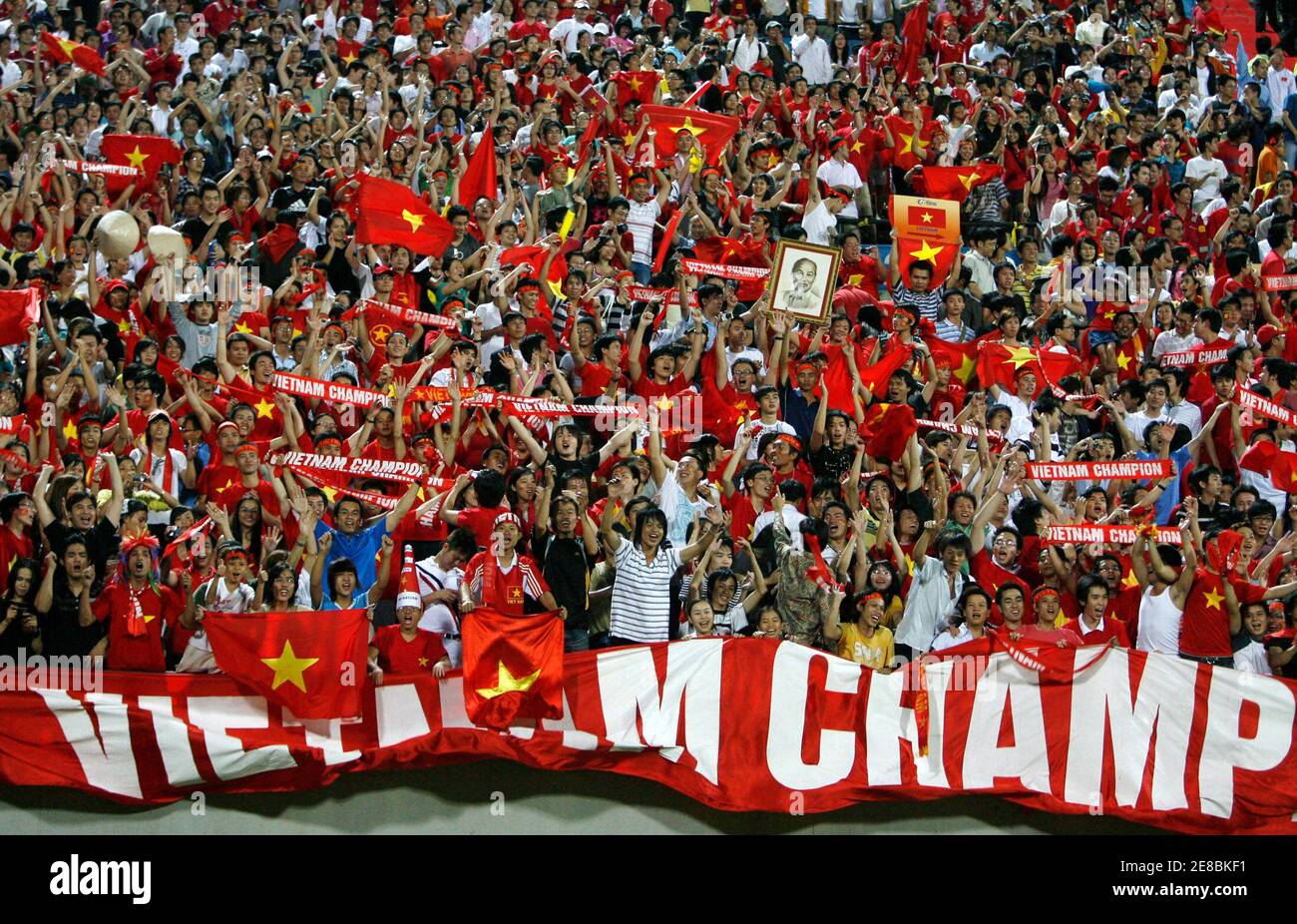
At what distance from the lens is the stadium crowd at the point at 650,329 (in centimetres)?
1082

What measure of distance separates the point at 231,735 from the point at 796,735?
2.86 metres

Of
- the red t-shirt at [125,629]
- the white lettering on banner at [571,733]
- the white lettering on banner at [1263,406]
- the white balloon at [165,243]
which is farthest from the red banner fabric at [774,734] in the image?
the white balloon at [165,243]

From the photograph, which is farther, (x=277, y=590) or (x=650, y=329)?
(x=650, y=329)

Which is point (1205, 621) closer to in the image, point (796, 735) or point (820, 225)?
point (796, 735)

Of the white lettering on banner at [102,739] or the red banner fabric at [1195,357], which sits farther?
the red banner fabric at [1195,357]

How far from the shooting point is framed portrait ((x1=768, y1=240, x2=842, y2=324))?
13.6m

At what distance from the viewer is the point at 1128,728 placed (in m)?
10.4

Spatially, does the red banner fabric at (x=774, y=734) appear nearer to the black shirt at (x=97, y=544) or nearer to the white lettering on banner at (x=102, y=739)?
the white lettering on banner at (x=102, y=739)

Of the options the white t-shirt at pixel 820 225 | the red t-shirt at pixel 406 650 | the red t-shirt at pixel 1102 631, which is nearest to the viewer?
the red t-shirt at pixel 406 650

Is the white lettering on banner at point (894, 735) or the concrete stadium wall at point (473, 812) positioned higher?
the white lettering on banner at point (894, 735)

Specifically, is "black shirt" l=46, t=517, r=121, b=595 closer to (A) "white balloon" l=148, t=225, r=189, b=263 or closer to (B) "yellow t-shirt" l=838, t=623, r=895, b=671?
(B) "yellow t-shirt" l=838, t=623, r=895, b=671

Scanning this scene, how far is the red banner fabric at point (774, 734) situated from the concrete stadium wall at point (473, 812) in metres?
0.09

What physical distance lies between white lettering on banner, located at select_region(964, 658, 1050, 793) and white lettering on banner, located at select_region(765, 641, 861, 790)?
25.7 inches
